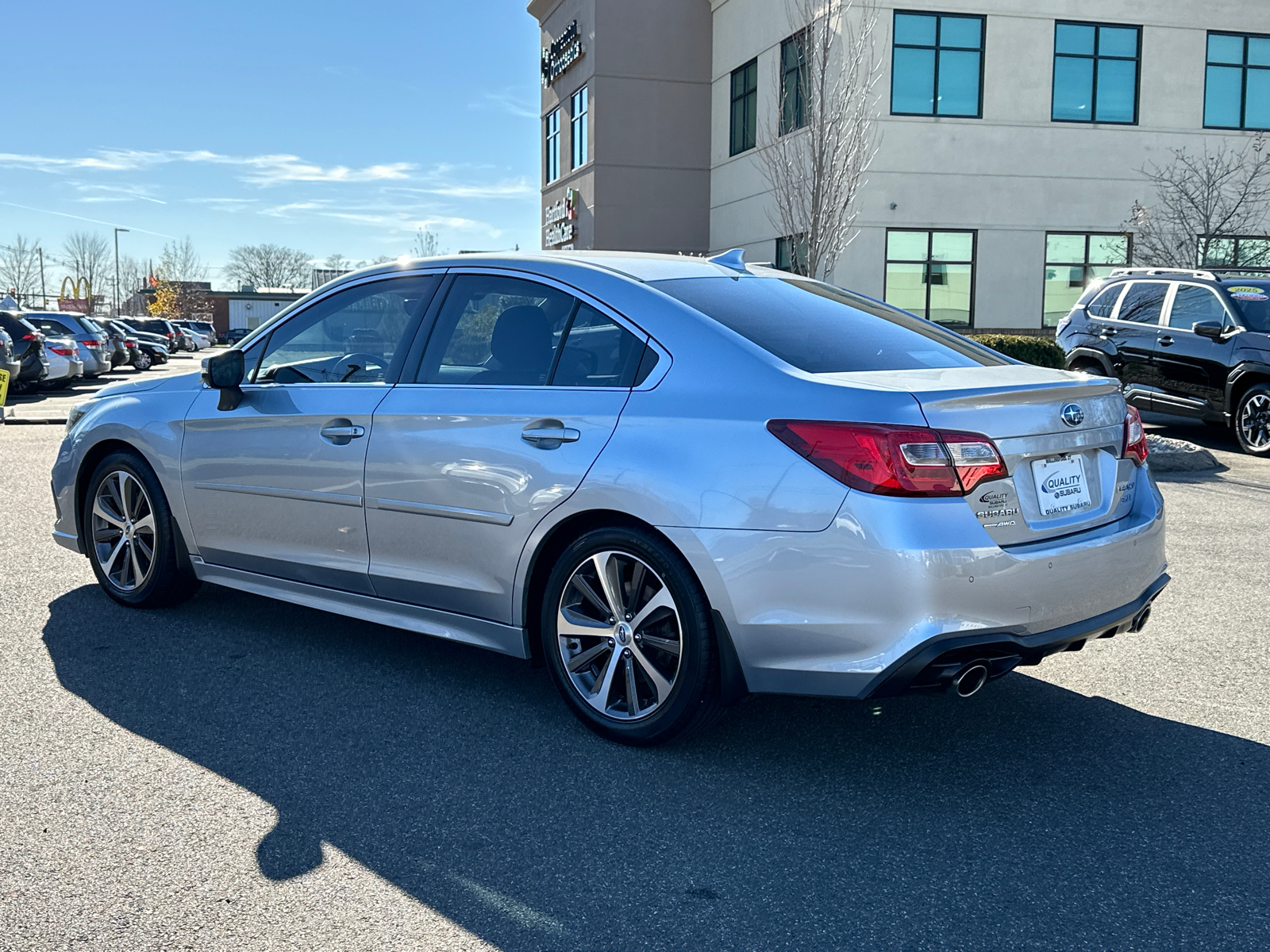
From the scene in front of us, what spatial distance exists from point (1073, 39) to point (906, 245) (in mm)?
5914

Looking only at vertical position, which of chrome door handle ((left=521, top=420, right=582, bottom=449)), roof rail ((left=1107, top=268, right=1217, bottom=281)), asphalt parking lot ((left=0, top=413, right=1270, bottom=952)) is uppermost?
roof rail ((left=1107, top=268, right=1217, bottom=281))

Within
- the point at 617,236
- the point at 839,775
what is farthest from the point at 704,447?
the point at 617,236

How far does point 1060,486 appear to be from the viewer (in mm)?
3777

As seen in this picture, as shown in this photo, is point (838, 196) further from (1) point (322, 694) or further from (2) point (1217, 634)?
(1) point (322, 694)

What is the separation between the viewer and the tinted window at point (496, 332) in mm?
4410

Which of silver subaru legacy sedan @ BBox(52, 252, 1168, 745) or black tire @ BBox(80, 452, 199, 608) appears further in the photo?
black tire @ BBox(80, 452, 199, 608)

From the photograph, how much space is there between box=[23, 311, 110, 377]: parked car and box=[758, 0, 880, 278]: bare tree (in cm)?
1597

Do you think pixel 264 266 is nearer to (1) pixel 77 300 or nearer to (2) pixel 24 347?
(1) pixel 77 300

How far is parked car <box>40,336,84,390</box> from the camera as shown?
2448 cm

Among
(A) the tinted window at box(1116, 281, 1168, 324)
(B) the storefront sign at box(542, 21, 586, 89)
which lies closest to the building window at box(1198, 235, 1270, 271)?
(A) the tinted window at box(1116, 281, 1168, 324)

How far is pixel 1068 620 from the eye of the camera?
3736mm

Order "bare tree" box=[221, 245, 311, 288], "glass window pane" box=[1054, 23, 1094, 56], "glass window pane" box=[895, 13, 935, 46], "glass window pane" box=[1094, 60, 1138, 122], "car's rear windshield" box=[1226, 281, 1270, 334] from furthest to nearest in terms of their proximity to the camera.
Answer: "bare tree" box=[221, 245, 311, 288], "glass window pane" box=[1094, 60, 1138, 122], "glass window pane" box=[1054, 23, 1094, 56], "glass window pane" box=[895, 13, 935, 46], "car's rear windshield" box=[1226, 281, 1270, 334]

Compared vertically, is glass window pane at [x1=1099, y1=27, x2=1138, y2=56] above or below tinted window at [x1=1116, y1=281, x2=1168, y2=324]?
above

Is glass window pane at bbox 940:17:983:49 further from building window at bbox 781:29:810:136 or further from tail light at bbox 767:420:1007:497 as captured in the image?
tail light at bbox 767:420:1007:497
